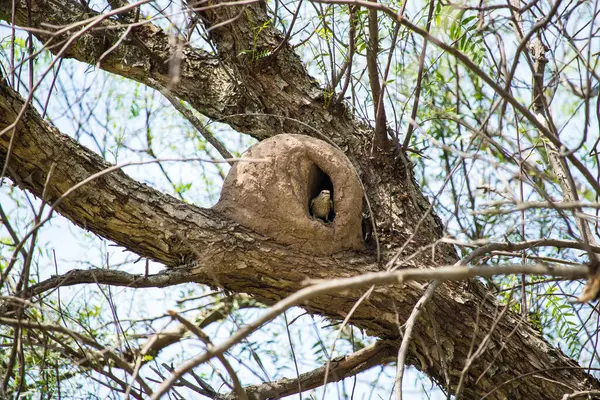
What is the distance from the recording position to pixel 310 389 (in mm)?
4961

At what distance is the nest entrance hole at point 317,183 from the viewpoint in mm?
5359

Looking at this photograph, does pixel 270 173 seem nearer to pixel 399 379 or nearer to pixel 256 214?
pixel 256 214

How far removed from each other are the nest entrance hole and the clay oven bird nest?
0.05 m

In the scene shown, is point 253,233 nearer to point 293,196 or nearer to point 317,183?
point 293,196

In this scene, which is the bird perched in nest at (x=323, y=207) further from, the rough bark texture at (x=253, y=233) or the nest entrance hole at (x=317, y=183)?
the rough bark texture at (x=253, y=233)

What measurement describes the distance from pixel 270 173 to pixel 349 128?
2.82 feet

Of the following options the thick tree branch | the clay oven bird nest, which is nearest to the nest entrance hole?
the clay oven bird nest

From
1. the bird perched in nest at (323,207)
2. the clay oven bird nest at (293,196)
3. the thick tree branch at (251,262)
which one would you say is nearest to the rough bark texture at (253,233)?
the thick tree branch at (251,262)

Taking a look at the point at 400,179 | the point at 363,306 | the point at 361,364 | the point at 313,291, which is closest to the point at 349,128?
the point at 400,179

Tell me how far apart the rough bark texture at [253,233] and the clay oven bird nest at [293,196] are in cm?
13

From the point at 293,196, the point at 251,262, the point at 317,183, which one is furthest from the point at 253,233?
the point at 317,183

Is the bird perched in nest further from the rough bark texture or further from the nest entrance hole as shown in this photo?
the rough bark texture

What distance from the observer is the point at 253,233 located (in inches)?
181

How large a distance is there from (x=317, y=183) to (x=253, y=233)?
1331mm
